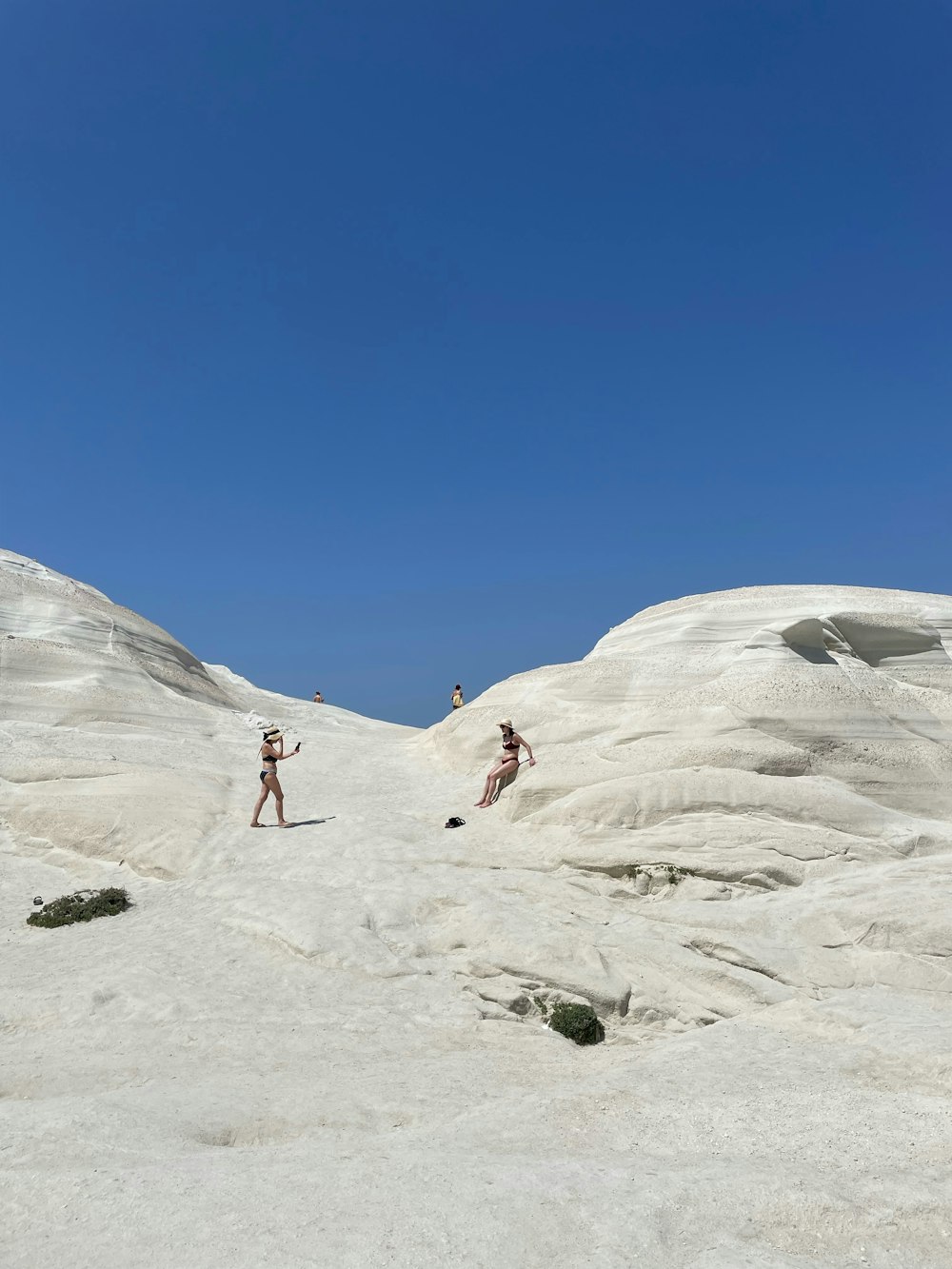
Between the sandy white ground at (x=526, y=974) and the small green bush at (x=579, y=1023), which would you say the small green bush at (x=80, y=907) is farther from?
the small green bush at (x=579, y=1023)

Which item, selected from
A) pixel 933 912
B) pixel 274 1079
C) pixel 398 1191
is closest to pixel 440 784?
pixel 933 912

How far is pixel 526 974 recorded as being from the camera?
44.7 feet

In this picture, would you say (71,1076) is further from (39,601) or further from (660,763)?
(39,601)

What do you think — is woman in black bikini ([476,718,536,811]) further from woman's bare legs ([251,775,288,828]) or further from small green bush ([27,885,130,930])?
small green bush ([27,885,130,930])

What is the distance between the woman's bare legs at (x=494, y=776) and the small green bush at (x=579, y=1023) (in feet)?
35.5

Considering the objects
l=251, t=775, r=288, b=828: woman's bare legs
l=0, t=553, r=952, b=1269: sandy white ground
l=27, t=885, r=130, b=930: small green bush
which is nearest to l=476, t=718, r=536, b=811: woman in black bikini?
l=0, t=553, r=952, b=1269: sandy white ground

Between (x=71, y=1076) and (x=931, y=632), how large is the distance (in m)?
28.6

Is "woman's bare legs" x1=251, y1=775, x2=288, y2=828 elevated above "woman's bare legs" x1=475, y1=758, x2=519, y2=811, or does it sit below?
below

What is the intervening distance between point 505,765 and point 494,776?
0.42 metres

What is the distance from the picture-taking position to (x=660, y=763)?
885 inches

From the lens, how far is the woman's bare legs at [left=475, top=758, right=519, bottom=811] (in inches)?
930

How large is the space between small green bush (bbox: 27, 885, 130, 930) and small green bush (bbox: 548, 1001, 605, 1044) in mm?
9701

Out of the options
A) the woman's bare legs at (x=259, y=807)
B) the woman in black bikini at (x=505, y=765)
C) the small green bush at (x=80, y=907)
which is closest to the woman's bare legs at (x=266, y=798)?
the woman's bare legs at (x=259, y=807)

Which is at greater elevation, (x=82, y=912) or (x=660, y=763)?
(x=660, y=763)
